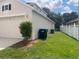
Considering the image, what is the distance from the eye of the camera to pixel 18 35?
20578 millimetres

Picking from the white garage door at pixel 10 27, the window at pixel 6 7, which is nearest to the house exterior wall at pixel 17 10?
the window at pixel 6 7

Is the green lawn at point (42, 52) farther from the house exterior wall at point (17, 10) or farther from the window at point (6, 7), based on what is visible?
the window at point (6, 7)

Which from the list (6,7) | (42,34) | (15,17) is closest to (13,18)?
(15,17)

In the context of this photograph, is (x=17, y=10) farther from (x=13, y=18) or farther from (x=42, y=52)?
(x=42, y=52)

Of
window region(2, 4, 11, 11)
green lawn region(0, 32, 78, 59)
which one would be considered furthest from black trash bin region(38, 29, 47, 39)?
green lawn region(0, 32, 78, 59)

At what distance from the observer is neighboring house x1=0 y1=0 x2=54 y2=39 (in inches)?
763

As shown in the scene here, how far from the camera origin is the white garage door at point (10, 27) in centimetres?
2077

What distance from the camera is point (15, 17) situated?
840 inches

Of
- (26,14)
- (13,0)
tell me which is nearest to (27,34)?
(26,14)

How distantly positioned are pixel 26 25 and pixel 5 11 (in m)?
6.96

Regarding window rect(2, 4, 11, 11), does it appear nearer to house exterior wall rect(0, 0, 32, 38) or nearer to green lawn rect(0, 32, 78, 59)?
house exterior wall rect(0, 0, 32, 38)

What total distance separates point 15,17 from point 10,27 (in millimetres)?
1444

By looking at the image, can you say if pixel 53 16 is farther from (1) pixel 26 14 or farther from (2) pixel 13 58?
(2) pixel 13 58

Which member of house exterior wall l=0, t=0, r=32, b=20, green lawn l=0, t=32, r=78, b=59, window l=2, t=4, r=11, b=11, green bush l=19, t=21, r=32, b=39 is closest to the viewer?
green lawn l=0, t=32, r=78, b=59
